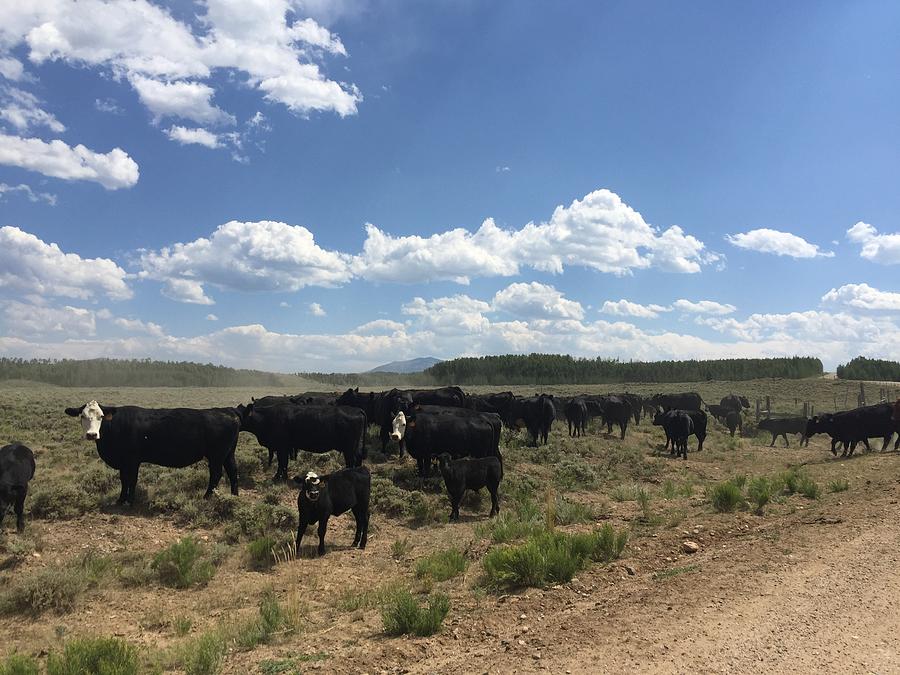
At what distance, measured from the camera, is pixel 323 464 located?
55.7 ft

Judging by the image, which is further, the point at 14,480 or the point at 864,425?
the point at 864,425

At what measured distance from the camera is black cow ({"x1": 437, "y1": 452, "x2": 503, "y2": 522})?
1380 centimetres

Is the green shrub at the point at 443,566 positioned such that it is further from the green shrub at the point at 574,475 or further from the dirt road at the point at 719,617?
the green shrub at the point at 574,475

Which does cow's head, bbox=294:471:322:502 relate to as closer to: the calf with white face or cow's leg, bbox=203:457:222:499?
cow's leg, bbox=203:457:222:499

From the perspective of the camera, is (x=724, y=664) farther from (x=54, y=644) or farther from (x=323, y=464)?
(x=323, y=464)

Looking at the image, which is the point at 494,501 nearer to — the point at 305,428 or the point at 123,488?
the point at 305,428

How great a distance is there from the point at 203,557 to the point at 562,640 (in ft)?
23.8

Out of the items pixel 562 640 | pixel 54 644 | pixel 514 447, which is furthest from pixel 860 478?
pixel 54 644

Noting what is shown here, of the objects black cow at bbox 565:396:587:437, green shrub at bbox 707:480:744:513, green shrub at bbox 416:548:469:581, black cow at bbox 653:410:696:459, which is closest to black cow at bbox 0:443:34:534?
green shrub at bbox 416:548:469:581

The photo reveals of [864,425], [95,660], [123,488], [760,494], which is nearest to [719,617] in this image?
[95,660]

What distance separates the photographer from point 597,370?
95062 mm

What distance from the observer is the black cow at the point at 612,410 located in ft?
95.7

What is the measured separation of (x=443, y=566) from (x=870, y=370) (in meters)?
92.9

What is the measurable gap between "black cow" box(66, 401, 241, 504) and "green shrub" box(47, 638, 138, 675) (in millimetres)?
6761
